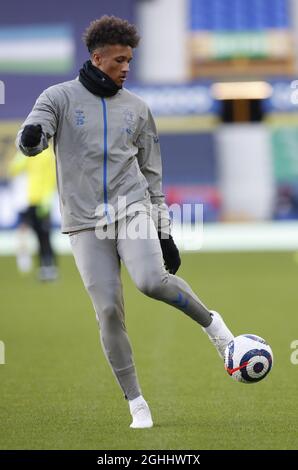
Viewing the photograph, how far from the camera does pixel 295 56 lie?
36.3 metres

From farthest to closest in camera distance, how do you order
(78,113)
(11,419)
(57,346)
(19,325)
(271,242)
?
1. (271,242)
2. (19,325)
3. (57,346)
4. (11,419)
5. (78,113)

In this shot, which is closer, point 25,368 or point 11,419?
point 11,419

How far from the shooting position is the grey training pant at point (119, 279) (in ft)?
21.5

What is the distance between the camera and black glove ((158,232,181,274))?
6.94m

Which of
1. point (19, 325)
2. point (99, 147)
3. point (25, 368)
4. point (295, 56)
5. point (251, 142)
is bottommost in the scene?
point (251, 142)

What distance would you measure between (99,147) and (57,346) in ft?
14.8

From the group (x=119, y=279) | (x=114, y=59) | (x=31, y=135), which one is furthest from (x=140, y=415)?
(x=114, y=59)

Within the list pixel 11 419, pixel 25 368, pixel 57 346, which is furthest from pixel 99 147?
pixel 57 346

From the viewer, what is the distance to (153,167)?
6.89 m

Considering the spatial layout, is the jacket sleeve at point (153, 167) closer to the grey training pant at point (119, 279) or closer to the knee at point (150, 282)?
the grey training pant at point (119, 279)

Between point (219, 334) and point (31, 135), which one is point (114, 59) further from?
point (219, 334)

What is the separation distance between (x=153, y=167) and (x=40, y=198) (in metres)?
12.2

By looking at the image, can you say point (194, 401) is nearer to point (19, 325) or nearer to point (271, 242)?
point (19, 325)

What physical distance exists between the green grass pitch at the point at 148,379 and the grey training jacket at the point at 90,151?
1204 millimetres
